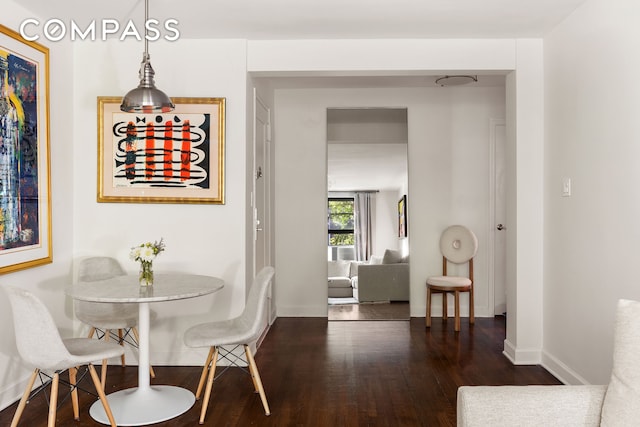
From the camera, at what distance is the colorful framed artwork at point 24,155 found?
307 cm

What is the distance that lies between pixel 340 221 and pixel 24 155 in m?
3.09

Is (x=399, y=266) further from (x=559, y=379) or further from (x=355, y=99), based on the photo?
(x=559, y=379)

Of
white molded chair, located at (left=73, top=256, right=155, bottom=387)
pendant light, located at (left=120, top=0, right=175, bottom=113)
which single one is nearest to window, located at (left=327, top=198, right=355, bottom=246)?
white molded chair, located at (left=73, top=256, right=155, bottom=387)

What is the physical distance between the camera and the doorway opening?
5523 millimetres

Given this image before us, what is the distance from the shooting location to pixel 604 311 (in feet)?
9.85

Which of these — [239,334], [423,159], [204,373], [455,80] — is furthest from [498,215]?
[204,373]

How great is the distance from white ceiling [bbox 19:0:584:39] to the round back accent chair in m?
2.10

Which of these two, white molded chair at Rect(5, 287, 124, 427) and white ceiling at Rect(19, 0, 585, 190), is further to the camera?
white ceiling at Rect(19, 0, 585, 190)

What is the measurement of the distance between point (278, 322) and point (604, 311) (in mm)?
3122

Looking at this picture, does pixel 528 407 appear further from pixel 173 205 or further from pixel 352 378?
pixel 173 205

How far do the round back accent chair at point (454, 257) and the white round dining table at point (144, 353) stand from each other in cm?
251

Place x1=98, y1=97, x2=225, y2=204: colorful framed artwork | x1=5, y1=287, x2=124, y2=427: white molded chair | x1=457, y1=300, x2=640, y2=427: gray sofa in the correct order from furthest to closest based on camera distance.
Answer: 1. x1=98, y1=97, x2=225, y2=204: colorful framed artwork
2. x1=5, y1=287, x2=124, y2=427: white molded chair
3. x1=457, y1=300, x2=640, y2=427: gray sofa

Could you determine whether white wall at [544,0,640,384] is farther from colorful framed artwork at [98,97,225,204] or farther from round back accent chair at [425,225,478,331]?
colorful framed artwork at [98,97,225,204]

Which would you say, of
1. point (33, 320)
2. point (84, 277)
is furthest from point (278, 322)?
point (33, 320)
